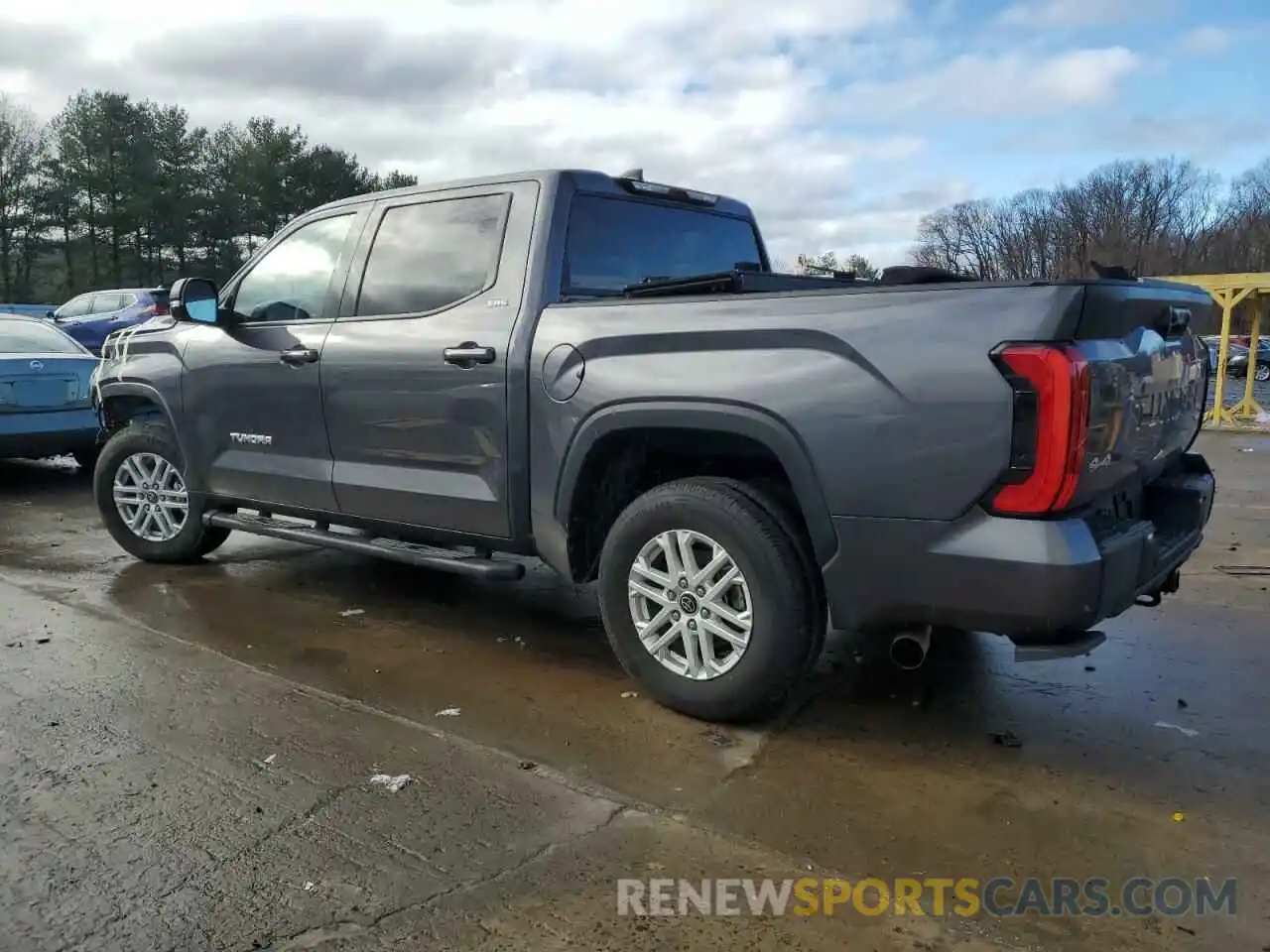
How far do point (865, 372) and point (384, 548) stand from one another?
2.44 metres

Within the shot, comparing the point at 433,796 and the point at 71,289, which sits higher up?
the point at 71,289

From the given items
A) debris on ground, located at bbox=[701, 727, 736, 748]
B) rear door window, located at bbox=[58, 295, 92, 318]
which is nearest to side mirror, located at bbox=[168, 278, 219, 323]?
debris on ground, located at bbox=[701, 727, 736, 748]

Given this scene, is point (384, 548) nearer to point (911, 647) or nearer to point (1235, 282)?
point (911, 647)

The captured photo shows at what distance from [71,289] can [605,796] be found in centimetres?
4303

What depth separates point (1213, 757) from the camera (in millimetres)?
3365

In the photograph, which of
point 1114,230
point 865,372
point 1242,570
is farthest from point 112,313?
point 1114,230

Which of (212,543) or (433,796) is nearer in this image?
(433,796)

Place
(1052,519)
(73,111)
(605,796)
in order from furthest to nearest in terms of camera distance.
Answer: (73,111)
(605,796)
(1052,519)

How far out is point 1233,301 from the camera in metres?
14.8

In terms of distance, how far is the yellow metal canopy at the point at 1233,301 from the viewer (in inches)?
571

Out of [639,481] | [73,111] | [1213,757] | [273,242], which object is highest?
[73,111]

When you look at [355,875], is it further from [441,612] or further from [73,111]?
[73,111]

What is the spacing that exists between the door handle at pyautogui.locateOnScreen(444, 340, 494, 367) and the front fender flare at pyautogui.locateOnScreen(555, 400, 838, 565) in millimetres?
556

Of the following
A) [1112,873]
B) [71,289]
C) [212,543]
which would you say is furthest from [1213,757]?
[71,289]
